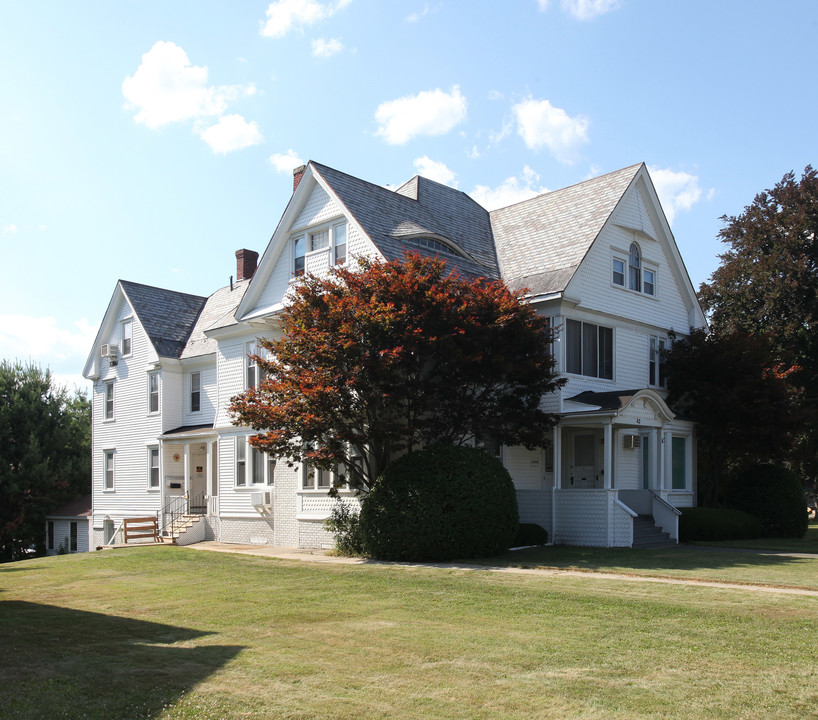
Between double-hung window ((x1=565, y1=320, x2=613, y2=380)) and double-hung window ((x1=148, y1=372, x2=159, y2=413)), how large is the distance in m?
17.3

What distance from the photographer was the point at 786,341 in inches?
1257

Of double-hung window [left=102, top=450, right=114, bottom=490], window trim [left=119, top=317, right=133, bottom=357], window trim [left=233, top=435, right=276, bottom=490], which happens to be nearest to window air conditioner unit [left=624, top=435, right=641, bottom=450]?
window trim [left=233, top=435, right=276, bottom=490]

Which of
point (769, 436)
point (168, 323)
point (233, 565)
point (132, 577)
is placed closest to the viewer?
point (132, 577)

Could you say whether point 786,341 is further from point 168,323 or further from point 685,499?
point 168,323

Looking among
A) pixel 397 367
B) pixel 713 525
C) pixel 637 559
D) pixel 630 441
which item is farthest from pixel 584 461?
pixel 397 367

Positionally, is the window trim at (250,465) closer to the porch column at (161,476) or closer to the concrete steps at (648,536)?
the porch column at (161,476)

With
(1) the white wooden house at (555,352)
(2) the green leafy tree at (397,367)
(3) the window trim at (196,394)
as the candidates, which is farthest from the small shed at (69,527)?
(2) the green leafy tree at (397,367)

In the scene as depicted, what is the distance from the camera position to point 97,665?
8047 millimetres

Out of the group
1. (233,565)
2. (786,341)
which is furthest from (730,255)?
(233,565)

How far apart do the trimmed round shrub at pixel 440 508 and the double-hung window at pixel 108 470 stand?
64.2 ft

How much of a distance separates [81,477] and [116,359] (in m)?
10.4

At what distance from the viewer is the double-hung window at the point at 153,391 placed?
3269 centimetres

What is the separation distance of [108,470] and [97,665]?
2901 centimetres

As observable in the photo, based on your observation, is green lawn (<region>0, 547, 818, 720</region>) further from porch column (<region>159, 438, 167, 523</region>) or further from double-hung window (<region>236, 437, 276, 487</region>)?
porch column (<region>159, 438, 167, 523</region>)
